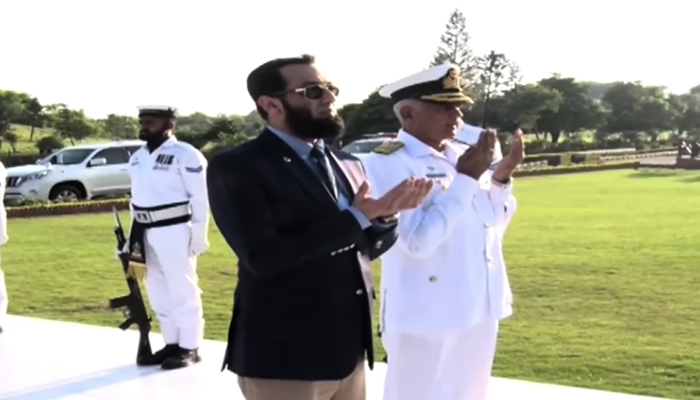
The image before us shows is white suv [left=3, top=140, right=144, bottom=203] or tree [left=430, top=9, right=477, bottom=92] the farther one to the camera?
tree [left=430, top=9, right=477, bottom=92]

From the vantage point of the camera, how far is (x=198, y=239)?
6.23m

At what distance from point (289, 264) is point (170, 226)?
3700 millimetres

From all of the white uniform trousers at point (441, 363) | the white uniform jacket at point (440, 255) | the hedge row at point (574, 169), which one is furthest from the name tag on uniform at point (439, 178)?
the hedge row at point (574, 169)

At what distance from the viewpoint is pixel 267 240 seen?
260cm

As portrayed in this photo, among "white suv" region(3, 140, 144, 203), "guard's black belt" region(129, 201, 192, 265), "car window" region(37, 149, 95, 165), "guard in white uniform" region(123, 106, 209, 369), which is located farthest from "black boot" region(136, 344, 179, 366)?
"car window" region(37, 149, 95, 165)

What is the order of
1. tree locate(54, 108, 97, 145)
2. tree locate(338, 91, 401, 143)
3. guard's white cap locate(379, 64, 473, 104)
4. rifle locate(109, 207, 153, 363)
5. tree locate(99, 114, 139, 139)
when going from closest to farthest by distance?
guard's white cap locate(379, 64, 473, 104), rifle locate(109, 207, 153, 363), tree locate(54, 108, 97, 145), tree locate(338, 91, 401, 143), tree locate(99, 114, 139, 139)

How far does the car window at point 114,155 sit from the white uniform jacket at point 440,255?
2002cm

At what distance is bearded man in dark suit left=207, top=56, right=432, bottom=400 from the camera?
2627mm

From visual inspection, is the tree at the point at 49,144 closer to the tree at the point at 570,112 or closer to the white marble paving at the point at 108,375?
the white marble paving at the point at 108,375

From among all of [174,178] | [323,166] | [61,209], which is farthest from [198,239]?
[61,209]

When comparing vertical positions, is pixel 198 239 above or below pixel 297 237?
below

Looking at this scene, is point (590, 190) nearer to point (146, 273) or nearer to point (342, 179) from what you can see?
point (146, 273)

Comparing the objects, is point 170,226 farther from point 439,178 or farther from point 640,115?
point 640,115

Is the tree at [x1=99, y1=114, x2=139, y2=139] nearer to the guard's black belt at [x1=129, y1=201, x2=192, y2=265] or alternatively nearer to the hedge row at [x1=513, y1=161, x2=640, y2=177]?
the hedge row at [x1=513, y1=161, x2=640, y2=177]
